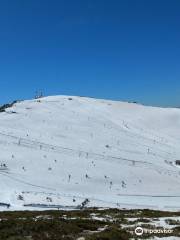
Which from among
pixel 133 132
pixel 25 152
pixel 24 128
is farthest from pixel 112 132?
pixel 25 152

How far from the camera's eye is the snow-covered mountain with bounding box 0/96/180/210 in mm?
38719

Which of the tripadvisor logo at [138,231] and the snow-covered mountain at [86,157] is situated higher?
the snow-covered mountain at [86,157]

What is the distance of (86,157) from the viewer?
50.4 m

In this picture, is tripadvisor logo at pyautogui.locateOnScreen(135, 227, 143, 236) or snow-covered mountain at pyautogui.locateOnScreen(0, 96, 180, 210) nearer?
tripadvisor logo at pyautogui.locateOnScreen(135, 227, 143, 236)

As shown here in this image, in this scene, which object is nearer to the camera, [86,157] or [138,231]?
[138,231]

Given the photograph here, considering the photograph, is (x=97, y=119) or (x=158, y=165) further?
(x=97, y=119)

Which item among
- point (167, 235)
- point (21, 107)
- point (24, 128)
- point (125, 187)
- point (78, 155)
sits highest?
point (21, 107)

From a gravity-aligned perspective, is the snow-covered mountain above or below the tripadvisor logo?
above

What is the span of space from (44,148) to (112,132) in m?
14.6

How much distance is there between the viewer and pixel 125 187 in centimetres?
4238

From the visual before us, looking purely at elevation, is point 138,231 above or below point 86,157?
below

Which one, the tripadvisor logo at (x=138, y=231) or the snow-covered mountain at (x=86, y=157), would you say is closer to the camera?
the tripadvisor logo at (x=138, y=231)

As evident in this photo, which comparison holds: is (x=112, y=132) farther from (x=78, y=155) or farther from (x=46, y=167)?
(x=46, y=167)

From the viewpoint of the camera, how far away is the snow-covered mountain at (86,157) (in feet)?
127
